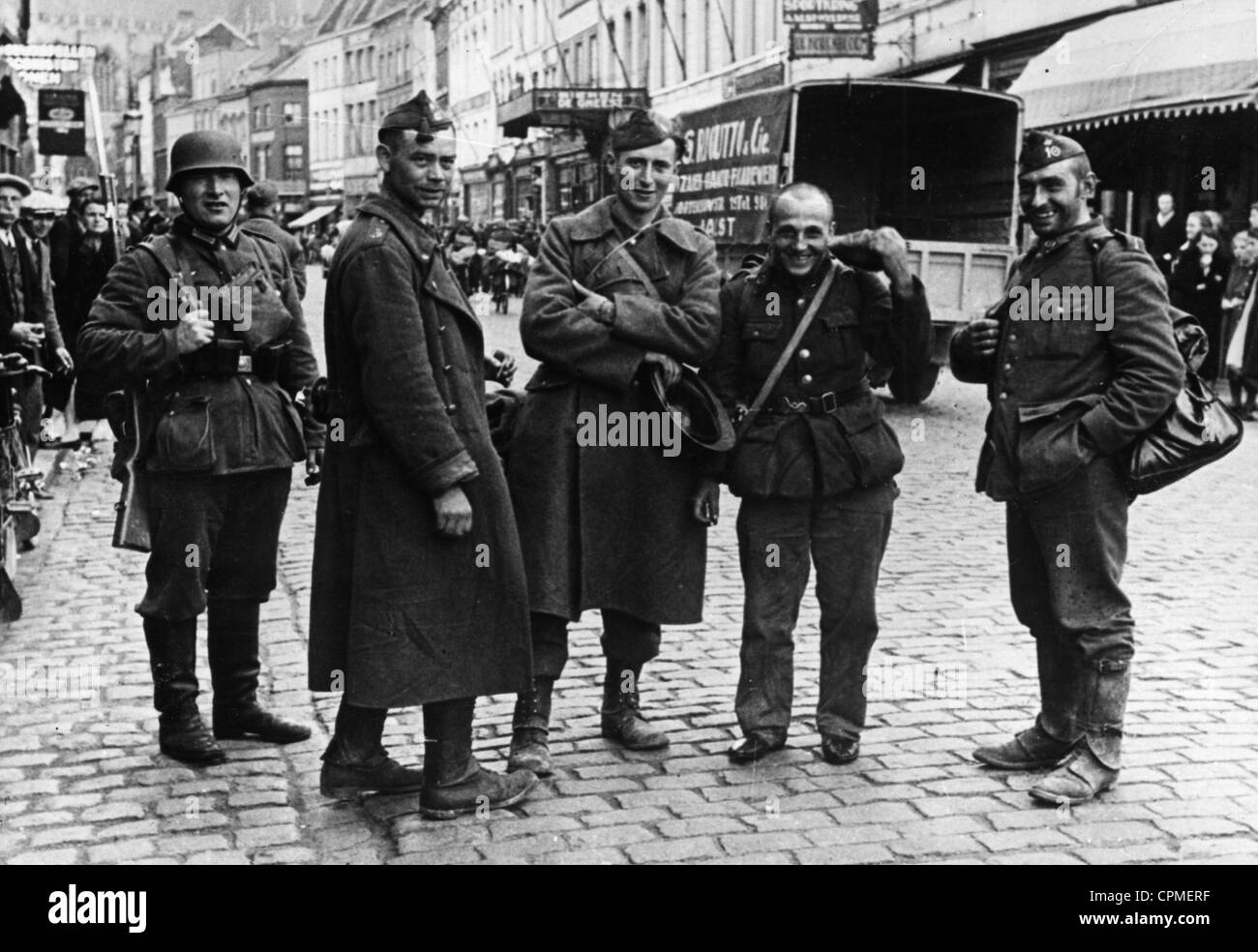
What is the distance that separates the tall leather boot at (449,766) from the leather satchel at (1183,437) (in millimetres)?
2100

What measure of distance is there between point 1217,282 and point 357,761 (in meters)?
13.7

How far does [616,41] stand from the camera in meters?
40.2

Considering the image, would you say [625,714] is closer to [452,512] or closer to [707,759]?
[707,759]

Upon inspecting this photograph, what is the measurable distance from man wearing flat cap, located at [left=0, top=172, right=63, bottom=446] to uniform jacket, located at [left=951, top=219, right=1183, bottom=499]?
586 cm

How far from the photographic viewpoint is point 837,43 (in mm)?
26375

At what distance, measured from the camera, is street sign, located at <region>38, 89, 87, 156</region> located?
20.2 meters

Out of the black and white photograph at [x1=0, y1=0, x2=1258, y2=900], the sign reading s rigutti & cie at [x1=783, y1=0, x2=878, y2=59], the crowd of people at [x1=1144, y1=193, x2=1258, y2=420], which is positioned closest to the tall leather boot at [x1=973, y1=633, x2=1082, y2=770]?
the black and white photograph at [x1=0, y1=0, x2=1258, y2=900]

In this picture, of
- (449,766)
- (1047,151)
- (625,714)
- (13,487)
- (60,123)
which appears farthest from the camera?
(60,123)

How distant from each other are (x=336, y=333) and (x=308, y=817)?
1.42m

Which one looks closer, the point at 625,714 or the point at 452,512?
the point at 452,512

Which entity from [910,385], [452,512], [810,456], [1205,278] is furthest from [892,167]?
[452,512]

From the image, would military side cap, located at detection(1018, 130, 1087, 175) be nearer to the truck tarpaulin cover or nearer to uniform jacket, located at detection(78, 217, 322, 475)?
uniform jacket, located at detection(78, 217, 322, 475)

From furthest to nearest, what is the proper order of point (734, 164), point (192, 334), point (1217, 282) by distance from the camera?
point (734, 164) → point (1217, 282) → point (192, 334)

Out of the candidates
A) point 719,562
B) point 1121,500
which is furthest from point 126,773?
point 719,562
